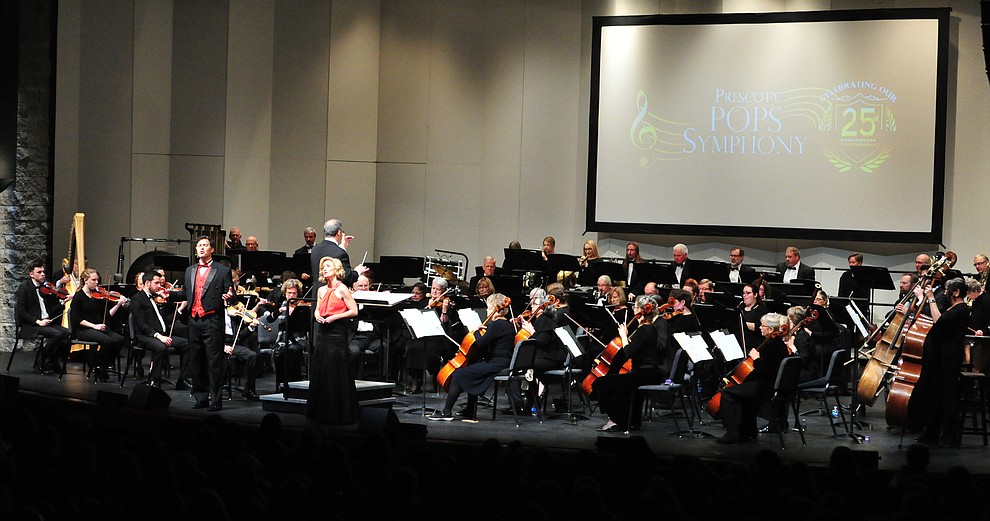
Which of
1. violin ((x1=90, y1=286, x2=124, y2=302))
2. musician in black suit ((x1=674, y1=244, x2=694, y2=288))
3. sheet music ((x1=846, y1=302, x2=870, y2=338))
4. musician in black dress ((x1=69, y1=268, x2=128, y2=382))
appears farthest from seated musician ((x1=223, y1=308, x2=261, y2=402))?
sheet music ((x1=846, y1=302, x2=870, y2=338))

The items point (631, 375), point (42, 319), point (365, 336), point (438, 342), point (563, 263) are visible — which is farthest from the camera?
point (563, 263)

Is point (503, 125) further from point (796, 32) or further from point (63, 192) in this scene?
point (63, 192)

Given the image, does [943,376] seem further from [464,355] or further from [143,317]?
[143,317]

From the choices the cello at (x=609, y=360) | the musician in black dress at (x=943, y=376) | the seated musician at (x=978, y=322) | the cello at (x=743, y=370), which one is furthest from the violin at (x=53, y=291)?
the seated musician at (x=978, y=322)

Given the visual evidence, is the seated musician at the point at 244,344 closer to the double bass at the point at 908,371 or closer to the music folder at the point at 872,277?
the double bass at the point at 908,371

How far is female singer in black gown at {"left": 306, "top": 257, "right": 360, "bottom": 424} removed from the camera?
8852 mm

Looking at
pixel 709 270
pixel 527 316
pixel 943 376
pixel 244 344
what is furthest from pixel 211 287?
pixel 943 376

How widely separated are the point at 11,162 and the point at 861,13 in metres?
11.0

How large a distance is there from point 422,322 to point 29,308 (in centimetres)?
518

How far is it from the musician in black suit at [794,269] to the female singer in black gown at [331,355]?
21.2 ft

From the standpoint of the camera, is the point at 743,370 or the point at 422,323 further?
the point at 422,323

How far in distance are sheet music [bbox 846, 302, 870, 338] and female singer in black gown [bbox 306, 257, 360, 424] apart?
465cm

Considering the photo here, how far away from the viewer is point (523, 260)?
13891 mm

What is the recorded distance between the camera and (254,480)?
4371 mm
